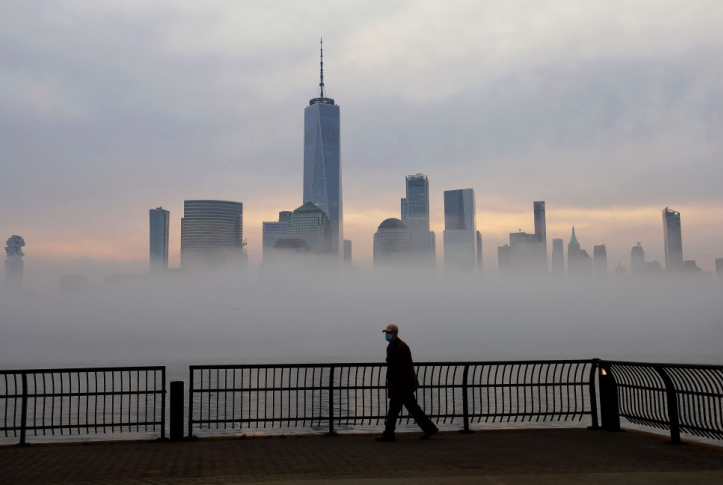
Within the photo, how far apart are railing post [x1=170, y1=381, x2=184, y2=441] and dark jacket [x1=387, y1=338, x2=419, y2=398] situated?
4.15 m

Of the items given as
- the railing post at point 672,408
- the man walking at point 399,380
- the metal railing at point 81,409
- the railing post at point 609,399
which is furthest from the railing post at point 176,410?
the railing post at point 672,408

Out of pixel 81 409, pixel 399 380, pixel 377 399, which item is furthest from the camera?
pixel 81 409

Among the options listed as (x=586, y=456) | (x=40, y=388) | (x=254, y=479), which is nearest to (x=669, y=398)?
(x=586, y=456)

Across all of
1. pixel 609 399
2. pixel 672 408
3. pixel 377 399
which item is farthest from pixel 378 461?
pixel 377 399

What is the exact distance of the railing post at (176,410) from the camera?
12164 mm

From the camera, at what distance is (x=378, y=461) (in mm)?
9844

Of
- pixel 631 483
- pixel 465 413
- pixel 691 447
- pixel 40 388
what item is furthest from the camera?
pixel 40 388

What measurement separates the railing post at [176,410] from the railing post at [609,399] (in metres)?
8.67

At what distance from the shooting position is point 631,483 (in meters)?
8.05

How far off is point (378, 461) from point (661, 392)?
6.16 meters

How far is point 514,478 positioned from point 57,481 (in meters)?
6.22

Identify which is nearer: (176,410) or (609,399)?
(176,410)

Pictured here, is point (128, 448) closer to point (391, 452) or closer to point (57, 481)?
point (57, 481)

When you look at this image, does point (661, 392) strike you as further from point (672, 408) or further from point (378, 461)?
point (378, 461)
